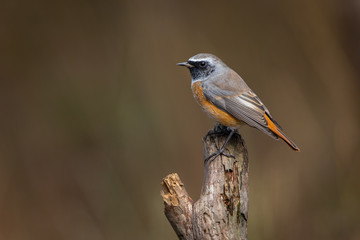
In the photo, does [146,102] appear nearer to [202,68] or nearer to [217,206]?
[202,68]

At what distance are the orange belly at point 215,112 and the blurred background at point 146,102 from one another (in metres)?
1.68

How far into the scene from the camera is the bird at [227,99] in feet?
12.3

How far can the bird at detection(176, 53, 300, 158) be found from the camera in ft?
12.3

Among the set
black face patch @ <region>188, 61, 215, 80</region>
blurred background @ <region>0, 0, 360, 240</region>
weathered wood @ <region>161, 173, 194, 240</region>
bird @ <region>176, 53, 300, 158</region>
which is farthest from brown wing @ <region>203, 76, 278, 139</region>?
blurred background @ <region>0, 0, 360, 240</region>

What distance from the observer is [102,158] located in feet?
18.9

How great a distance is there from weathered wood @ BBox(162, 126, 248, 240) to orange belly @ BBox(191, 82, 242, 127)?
22.1 inches

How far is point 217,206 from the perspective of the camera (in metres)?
3.04

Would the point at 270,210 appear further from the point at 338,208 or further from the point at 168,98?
the point at 168,98

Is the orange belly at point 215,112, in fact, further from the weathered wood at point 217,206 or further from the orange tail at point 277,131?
the weathered wood at point 217,206

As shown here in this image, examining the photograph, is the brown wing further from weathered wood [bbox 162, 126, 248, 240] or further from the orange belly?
weathered wood [bbox 162, 126, 248, 240]

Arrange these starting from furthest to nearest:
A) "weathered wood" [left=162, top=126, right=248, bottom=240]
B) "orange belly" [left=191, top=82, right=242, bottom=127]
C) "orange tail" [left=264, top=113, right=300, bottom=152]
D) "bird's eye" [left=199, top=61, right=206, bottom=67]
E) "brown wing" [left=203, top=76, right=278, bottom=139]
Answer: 1. "bird's eye" [left=199, top=61, right=206, bottom=67]
2. "orange belly" [left=191, top=82, right=242, bottom=127]
3. "brown wing" [left=203, top=76, right=278, bottom=139]
4. "orange tail" [left=264, top=113, right=300, bottom=152]
5. "weathered wood" [left=162, top=126, right=248, bottom=240]

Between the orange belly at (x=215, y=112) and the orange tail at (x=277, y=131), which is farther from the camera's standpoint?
the orange belly at (x=215, y=112)

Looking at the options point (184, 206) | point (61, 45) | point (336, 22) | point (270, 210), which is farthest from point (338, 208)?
point (61, 45)

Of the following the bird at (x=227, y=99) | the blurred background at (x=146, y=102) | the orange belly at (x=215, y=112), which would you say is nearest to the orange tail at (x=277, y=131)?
the bird at (x=227, y=99)
